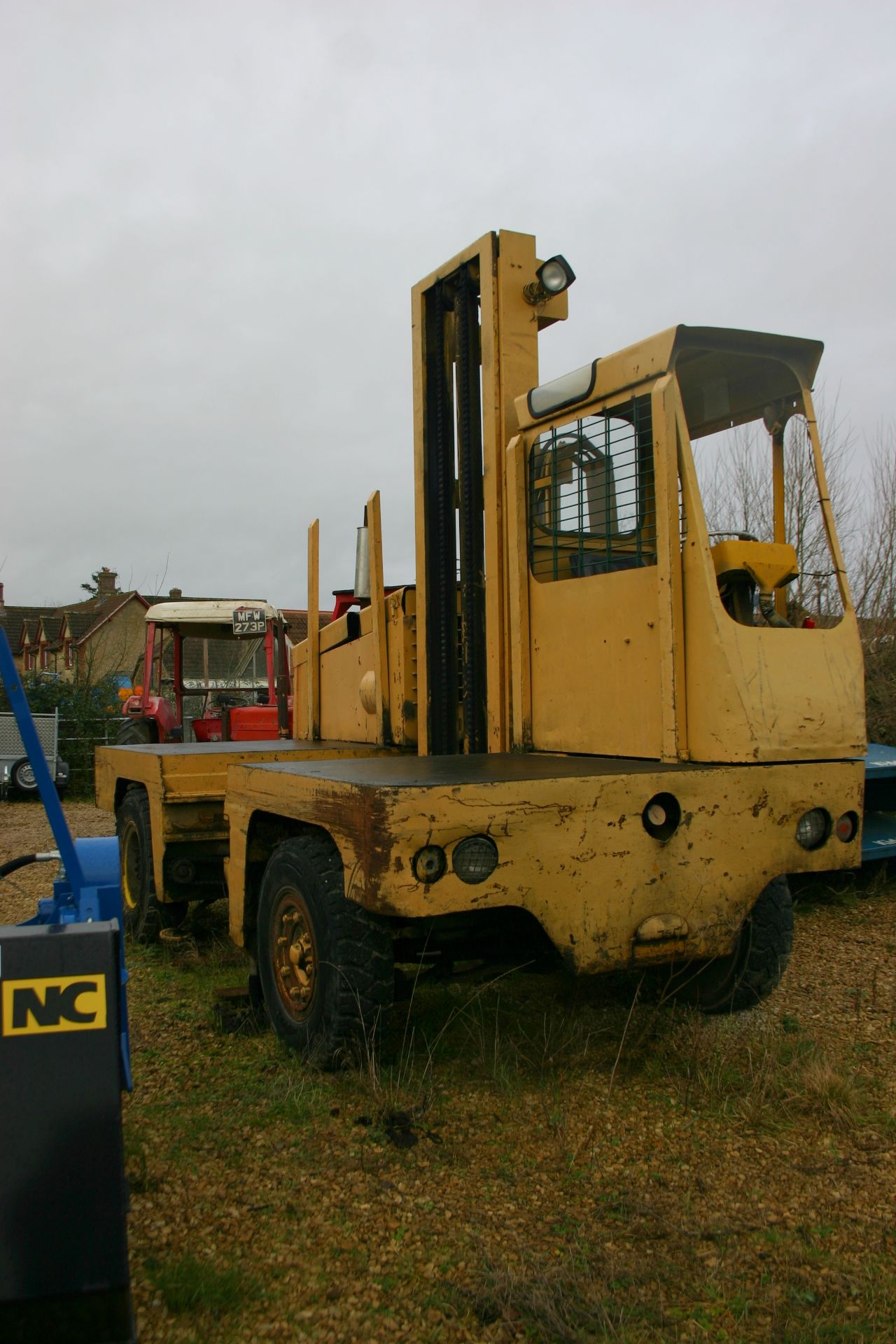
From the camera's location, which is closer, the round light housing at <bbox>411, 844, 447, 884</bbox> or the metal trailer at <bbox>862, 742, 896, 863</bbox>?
the round light housing at <bbox>411, 844, 447, 884</bbox>

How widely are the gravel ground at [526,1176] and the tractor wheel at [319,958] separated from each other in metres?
0.14

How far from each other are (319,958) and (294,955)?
29 cm

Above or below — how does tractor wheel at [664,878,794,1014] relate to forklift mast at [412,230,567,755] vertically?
below

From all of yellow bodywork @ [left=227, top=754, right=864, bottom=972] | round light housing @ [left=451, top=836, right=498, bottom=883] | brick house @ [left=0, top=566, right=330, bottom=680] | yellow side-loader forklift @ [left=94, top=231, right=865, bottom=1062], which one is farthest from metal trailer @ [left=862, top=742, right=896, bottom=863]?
brick house @ [left=0, top=566, right=330, bottom=680]

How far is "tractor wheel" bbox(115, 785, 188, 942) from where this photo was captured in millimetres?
6008

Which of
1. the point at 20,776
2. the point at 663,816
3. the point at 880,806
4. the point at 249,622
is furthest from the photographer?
the point at 20,776

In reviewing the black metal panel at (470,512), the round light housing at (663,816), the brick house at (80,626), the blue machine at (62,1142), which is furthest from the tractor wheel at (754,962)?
the brick house at (80,626)

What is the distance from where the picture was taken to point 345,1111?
3490mm

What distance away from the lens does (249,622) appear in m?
11.2

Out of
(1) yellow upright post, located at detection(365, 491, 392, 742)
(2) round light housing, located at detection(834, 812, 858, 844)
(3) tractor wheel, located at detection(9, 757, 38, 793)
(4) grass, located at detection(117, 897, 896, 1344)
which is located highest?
(1) yellow upright post, located at detection(365, 491, 392, 742)

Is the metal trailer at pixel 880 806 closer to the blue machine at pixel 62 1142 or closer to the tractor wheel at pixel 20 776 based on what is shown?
the blue machine at pixel 62 1142

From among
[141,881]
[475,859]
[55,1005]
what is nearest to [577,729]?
[475,859]

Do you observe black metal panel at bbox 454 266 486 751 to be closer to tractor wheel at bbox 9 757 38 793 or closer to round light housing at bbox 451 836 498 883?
round light housing at bbox 451 836 498 883

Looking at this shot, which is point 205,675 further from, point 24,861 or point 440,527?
point 24,861
